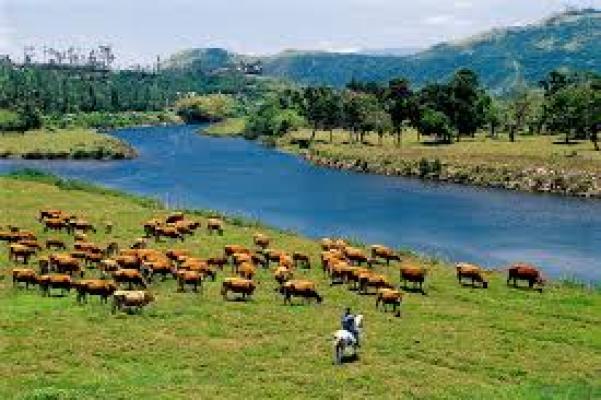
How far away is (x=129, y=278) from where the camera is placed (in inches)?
1635

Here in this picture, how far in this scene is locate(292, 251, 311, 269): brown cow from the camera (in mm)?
50156

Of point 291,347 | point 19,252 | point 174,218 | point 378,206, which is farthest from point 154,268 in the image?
point 378,206

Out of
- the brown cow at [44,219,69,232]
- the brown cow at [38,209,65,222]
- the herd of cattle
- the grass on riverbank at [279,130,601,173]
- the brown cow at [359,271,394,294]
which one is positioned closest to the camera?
the herd of cattle

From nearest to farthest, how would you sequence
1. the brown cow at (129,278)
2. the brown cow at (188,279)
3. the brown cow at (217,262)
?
the brown cow at (129,278)
the brown cow at (188,279)
the brown cow at (217,262)

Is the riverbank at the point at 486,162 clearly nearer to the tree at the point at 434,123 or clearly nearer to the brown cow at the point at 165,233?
the tree at the point at 434,123

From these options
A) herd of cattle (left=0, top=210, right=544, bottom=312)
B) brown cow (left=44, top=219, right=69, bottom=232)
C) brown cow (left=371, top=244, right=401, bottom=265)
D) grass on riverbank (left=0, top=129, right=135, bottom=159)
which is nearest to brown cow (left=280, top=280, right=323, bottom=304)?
herd of cattle (left=0, top=210, right=544, bottom=312)

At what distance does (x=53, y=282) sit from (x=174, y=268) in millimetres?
6357

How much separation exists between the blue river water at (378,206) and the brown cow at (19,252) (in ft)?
107

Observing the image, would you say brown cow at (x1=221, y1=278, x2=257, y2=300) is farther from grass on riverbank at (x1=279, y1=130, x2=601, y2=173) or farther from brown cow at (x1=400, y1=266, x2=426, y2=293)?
grass on riverbank at (x1=279, y1=130, x2=601, y2=173)

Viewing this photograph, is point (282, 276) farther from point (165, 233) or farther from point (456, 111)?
point (456, 111)

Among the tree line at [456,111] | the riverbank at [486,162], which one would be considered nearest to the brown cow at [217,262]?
the riverbank at [486,162]

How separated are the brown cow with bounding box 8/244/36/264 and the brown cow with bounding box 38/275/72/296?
5781 mm

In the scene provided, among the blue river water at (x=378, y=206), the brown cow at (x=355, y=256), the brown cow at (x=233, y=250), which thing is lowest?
the blue river water at (x=378, y=206)

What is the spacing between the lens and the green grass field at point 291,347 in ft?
96.4
